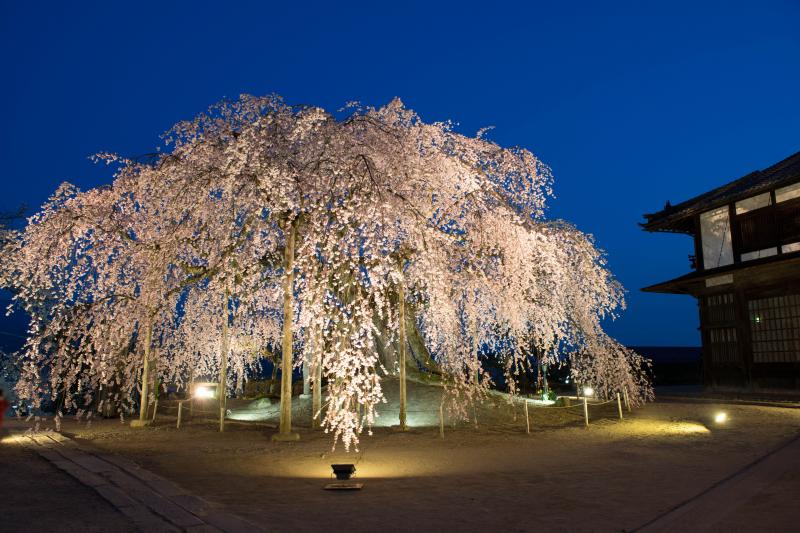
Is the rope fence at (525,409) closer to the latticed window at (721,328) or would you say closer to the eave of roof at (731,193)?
the latticed window at (721,328)

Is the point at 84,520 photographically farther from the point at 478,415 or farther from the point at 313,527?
the point at 478,415

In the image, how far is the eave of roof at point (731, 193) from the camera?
20312mm

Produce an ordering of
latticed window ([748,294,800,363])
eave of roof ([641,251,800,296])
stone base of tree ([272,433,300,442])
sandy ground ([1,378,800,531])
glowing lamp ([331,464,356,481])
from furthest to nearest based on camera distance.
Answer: latticed window ([748,294,800,363]) < eave of roof ([641,251,800,296]) < stone base of tree ([272,433,300,442]) < glowing lamp ([331,464,356,481]) < sandy ground ([1,378,800,531])

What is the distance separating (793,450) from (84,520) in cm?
1252

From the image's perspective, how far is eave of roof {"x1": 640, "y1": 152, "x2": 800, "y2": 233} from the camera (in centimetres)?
2031

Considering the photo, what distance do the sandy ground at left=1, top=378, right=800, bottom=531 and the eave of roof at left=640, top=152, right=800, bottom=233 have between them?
28.0 feet

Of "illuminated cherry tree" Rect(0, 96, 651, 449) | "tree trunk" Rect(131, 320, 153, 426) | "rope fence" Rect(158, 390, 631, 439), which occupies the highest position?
"illuminated cherry tree" Rect(0, 96, 651, 449)

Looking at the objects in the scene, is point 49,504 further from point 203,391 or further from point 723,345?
point 723,345

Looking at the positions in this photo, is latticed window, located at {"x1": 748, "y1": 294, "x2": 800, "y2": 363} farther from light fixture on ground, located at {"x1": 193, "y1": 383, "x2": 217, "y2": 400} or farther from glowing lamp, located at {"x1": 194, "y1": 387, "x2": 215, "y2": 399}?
glowing lamp, located at {"x1": 194, "y1": 387, "x2": 215, "y2": 399}

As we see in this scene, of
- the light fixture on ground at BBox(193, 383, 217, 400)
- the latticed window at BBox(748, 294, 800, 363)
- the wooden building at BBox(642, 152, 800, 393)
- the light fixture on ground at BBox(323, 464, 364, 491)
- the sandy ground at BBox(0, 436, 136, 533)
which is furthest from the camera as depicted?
the light fixture on ground at BBox(193, 383, 217, 400)

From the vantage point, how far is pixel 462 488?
8156mm

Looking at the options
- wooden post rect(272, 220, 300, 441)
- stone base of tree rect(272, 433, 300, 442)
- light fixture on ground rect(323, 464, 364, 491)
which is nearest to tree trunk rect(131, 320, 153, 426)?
wooden post rect(272, 220, 300, 441)

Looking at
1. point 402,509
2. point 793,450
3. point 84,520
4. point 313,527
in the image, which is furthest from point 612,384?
point 84,520

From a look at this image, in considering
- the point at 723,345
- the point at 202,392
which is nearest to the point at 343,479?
the point at 202,392
